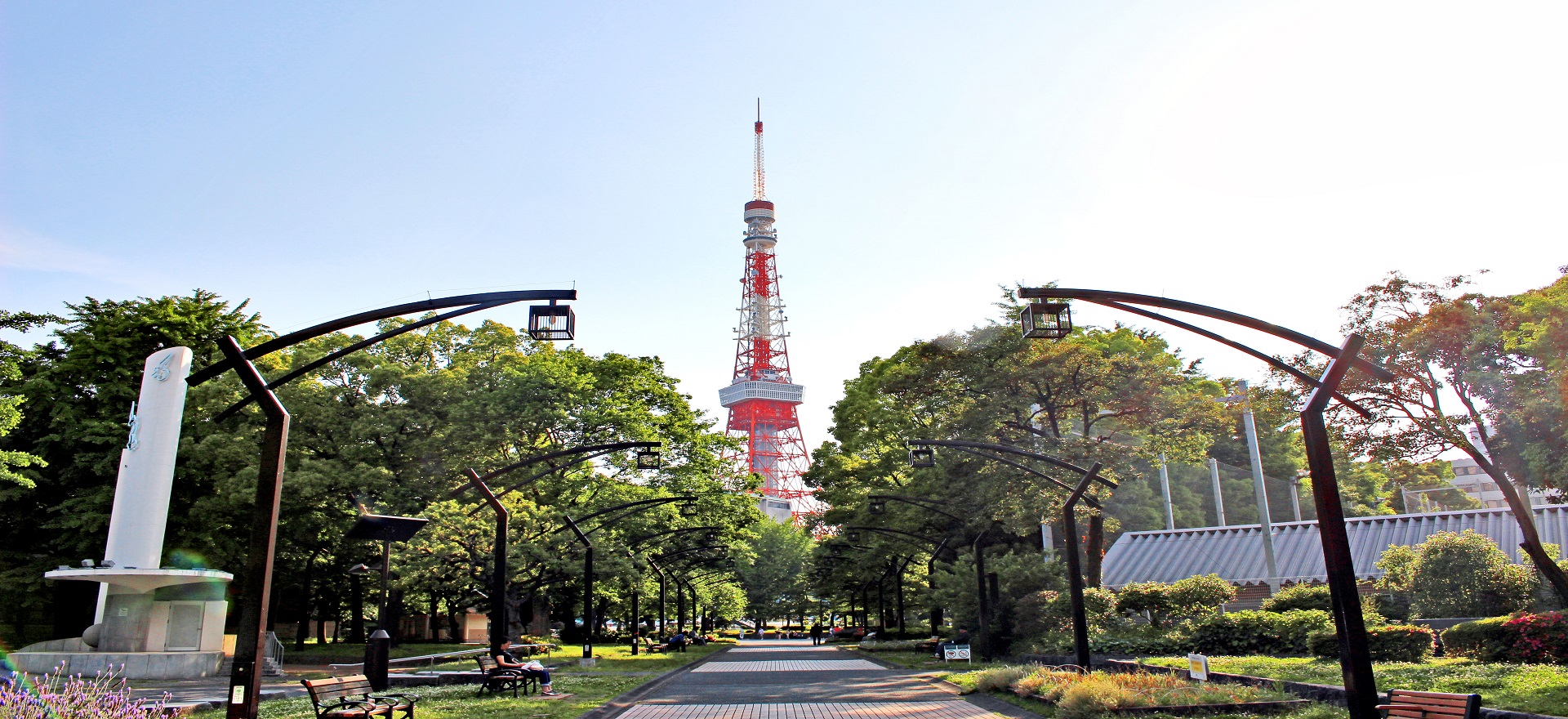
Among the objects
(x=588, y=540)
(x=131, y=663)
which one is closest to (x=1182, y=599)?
(x=588, y=540)

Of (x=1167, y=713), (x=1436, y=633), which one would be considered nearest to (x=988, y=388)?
(x=1436, y=633)

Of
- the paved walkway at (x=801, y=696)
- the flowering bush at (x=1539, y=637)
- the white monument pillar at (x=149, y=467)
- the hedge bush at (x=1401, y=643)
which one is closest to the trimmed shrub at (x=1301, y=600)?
the hedge bush at (x=1401, y=643)

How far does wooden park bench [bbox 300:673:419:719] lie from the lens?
12.5 metres

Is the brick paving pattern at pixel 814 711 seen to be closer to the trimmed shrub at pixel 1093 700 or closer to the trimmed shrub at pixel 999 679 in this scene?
the trimmed shrub at pixel 1093 700

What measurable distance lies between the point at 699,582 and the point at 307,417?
35458mm

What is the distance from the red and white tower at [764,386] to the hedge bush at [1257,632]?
7686 centimetres

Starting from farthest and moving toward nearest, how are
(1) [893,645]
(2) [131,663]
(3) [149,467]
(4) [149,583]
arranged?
(1) [893,645] → (3) [149,467] → (4) [149,583] → (2) [131,663]

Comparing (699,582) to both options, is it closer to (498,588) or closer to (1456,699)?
(498,588)

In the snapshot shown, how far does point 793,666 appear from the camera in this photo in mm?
30016

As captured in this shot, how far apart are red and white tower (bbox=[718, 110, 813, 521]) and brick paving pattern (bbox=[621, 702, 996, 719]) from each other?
277 ft

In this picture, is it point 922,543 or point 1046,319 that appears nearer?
point 1046,319

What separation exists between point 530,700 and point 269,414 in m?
7.43

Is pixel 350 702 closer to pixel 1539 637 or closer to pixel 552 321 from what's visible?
pixel 552 321

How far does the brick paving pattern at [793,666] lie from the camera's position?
2802 centimetres
